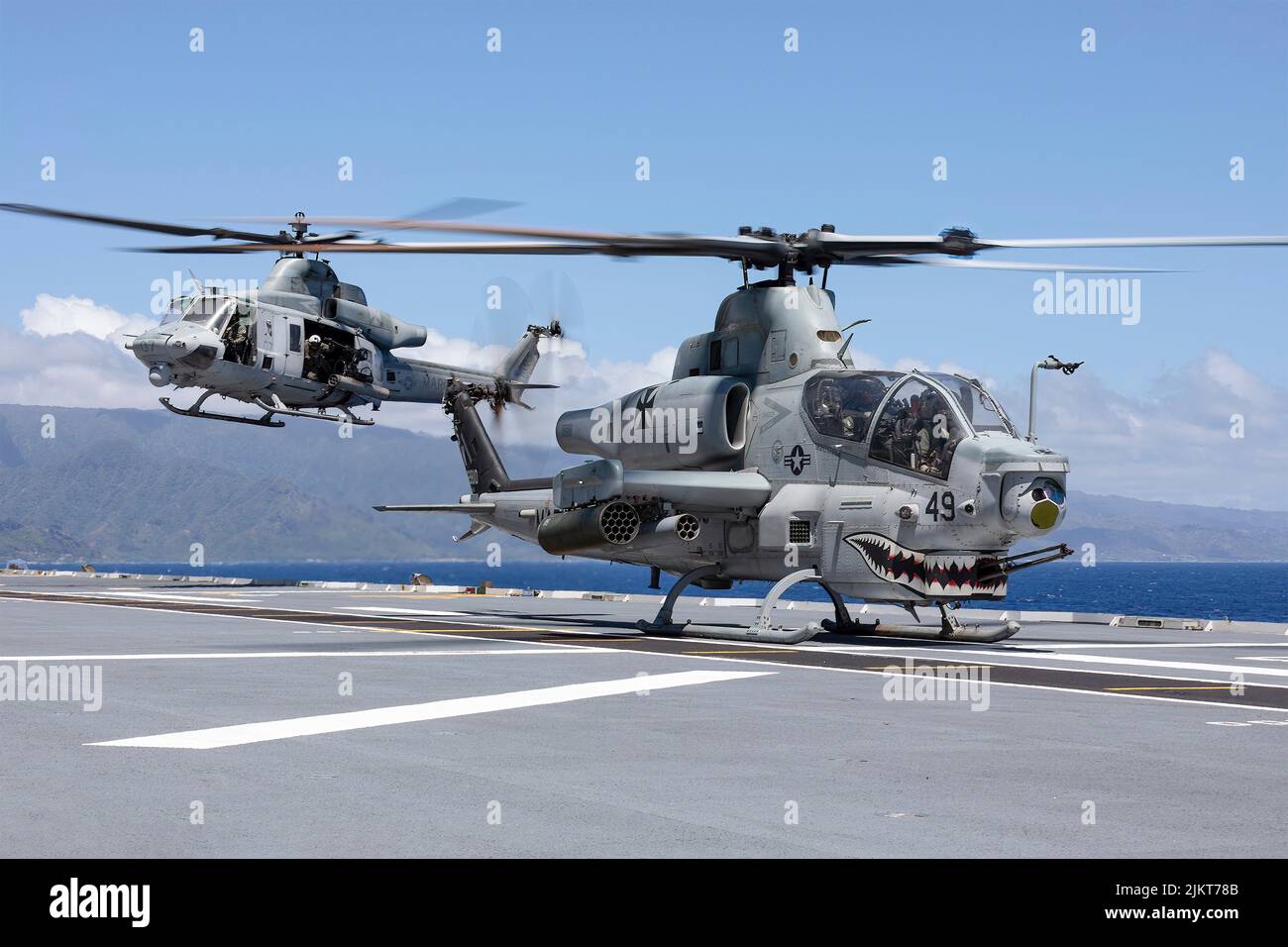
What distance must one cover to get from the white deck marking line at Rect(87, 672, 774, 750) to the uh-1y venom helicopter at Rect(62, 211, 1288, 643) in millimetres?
5078

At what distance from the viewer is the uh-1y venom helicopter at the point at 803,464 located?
1959 cm

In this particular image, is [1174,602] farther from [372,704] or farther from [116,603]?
[372,704]

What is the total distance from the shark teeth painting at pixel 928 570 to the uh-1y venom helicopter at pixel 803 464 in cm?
2

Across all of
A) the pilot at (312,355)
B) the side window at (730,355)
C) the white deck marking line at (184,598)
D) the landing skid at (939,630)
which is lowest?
the white deck marking line at (184,598)

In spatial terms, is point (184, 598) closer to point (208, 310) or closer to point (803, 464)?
point (208, 310)

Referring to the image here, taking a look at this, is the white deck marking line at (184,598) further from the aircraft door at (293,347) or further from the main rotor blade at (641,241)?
the main rotor blade at (641,241)

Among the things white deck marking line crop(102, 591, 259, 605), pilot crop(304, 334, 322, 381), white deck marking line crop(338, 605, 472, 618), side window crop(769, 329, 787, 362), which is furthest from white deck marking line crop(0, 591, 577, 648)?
pilot crop(304, 334, 322, 381)

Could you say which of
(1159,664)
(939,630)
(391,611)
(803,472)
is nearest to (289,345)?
(391,611)

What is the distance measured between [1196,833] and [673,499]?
1566 cm

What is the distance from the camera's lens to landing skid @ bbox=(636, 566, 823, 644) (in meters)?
21.3

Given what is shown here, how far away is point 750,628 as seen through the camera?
22.9 m

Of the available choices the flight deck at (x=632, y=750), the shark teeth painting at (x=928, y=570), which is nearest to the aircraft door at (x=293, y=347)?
the flight deck at (x=632, y=750)

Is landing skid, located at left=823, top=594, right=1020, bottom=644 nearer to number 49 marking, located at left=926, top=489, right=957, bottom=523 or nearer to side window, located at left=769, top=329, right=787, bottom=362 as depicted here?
number 49 marking, located at left=926, top=489, right=957, bottom=523
